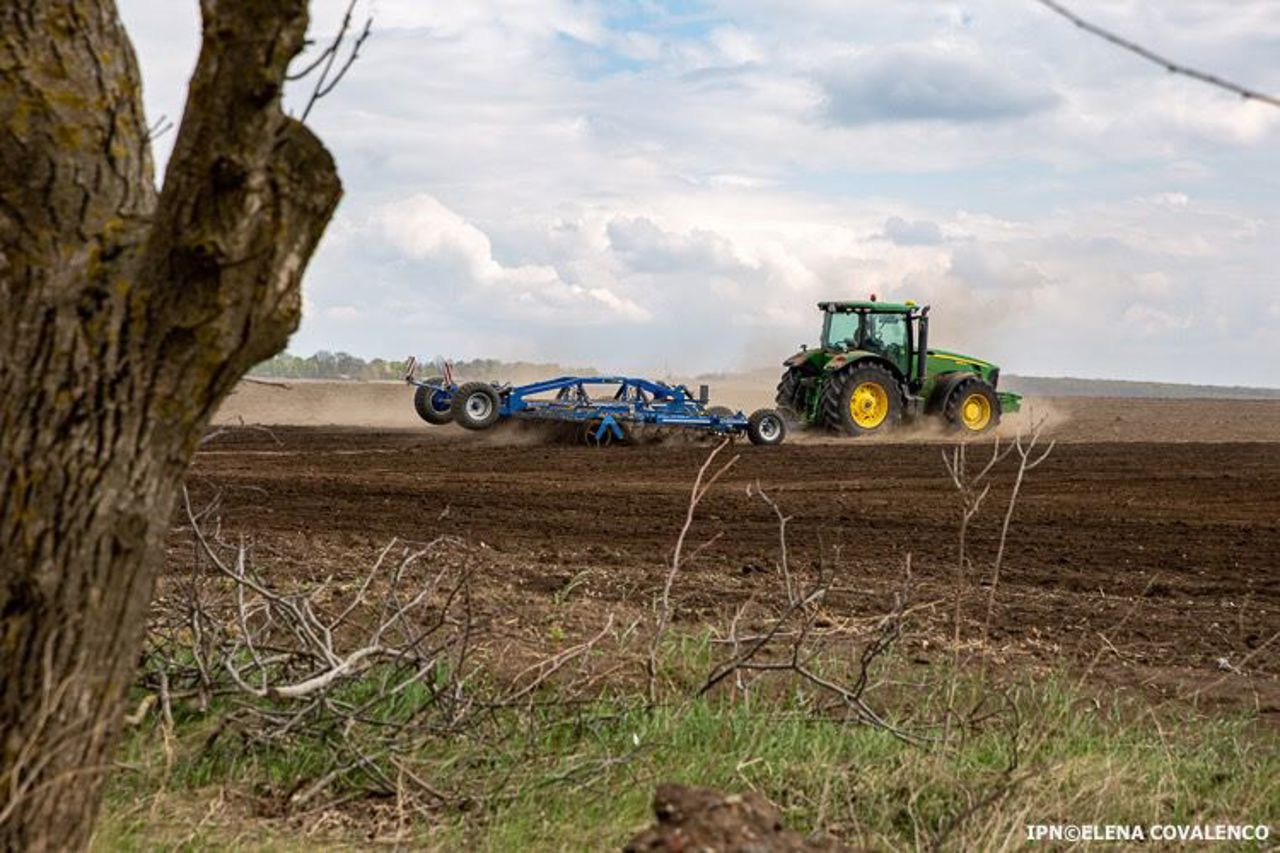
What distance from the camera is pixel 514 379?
4831 cm

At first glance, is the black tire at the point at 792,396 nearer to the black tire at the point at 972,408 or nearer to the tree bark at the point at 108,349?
the black tire at the point at 972,408

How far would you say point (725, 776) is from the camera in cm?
534

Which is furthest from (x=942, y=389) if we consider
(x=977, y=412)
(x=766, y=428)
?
(x=766, y=428)

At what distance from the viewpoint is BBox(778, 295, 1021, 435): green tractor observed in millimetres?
23969

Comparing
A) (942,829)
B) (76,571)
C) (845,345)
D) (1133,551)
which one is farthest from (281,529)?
(845,345)

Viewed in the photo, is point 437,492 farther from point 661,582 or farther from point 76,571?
point 76,571

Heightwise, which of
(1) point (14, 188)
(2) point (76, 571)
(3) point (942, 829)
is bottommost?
(3) point (942, 829)

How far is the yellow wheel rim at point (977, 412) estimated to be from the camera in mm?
25266

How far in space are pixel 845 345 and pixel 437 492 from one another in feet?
34.0

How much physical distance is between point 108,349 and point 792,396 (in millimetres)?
21830

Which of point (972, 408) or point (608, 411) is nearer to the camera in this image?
point (608, 411)

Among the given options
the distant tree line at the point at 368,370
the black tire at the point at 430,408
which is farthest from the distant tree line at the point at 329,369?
the black tire at the point at 430,408

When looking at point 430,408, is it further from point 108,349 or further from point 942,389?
point 108,349

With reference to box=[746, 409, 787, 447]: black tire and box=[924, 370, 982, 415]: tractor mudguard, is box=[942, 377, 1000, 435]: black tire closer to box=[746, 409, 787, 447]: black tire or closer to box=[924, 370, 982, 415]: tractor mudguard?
box=[924, 370, 982, 415]: tractor mudguard
